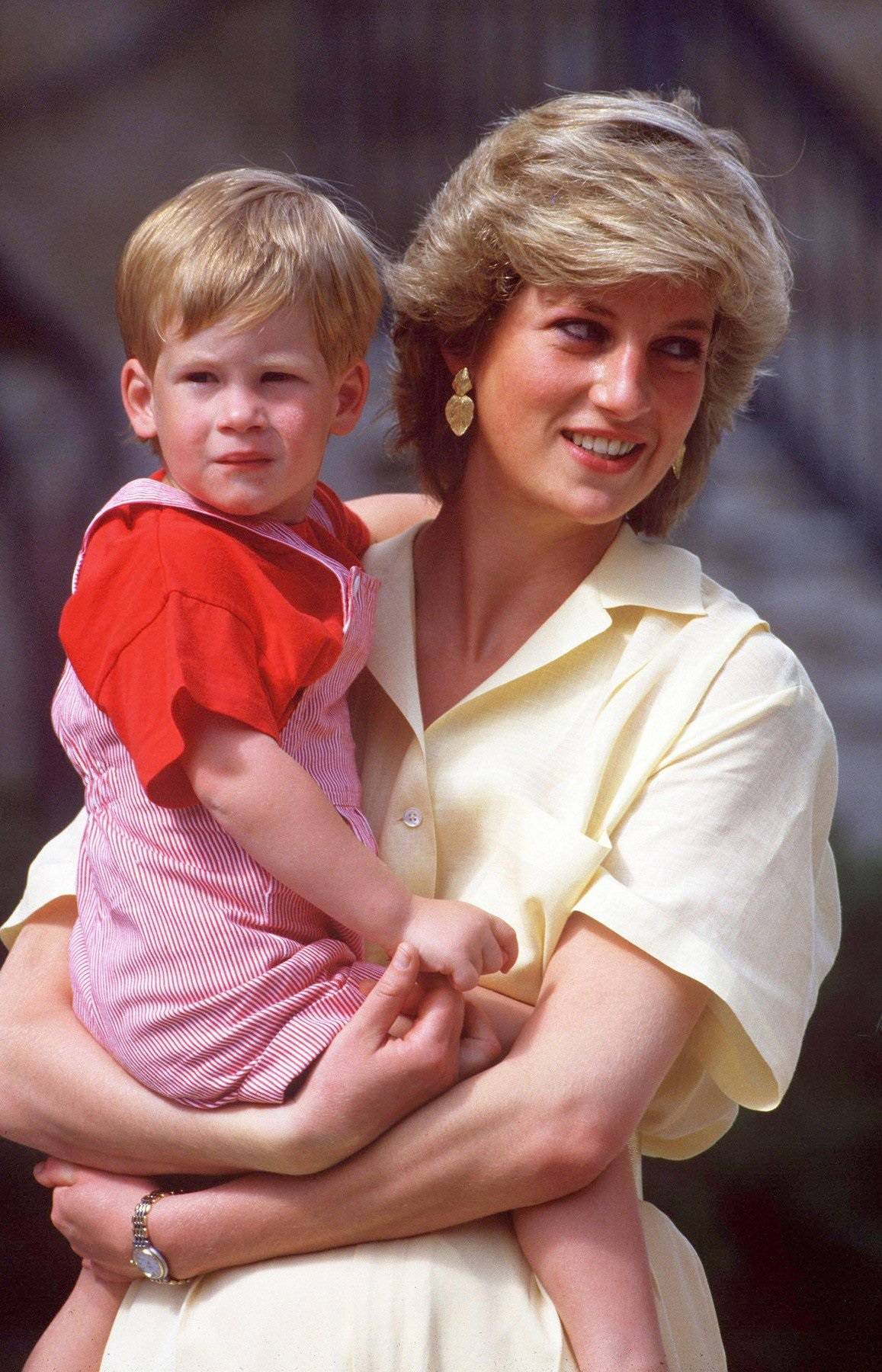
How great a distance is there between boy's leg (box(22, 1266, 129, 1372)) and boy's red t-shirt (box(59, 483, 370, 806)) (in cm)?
64

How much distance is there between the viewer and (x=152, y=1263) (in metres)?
1.74

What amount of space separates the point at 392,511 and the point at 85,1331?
1265 millimetres

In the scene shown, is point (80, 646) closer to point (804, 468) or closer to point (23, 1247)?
point (23, 1247)

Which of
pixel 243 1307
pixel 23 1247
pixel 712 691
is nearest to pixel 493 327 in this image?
pixel 712 691

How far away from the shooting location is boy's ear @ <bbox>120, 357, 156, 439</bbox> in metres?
1.81

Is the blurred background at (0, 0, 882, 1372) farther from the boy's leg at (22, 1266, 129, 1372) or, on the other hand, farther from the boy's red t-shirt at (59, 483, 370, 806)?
the boy's red t-shirt at (59, 483, 370, 806)

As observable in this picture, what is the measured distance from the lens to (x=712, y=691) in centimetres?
185

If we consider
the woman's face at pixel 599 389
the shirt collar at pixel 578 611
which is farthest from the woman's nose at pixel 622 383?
the shirt collar at pixel 578 611

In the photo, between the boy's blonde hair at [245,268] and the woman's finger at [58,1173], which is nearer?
the boy's blonde hair at [245,268]

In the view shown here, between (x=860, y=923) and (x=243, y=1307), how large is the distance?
2751mm

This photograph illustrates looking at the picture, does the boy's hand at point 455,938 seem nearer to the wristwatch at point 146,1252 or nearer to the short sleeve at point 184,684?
the short sleeve at point 184,684

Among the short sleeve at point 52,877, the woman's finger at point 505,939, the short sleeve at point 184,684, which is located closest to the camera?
the short sleeve at point 184,684

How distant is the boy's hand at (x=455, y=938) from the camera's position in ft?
5.28

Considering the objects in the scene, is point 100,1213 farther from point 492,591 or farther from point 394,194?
point 394,194
